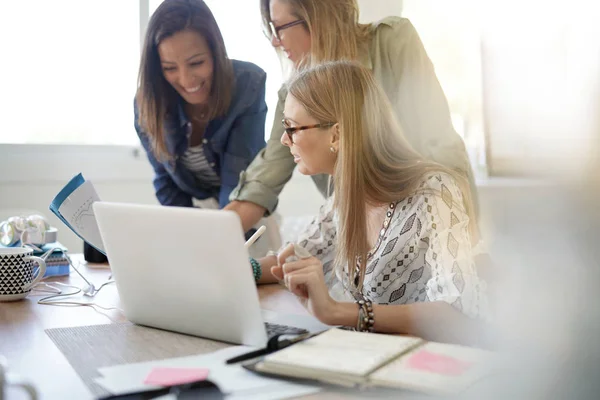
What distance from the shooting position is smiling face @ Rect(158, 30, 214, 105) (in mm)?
1820

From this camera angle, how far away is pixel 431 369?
0.65m

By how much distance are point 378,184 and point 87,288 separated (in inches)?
22.3

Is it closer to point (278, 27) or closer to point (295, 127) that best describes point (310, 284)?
point (295, 127)

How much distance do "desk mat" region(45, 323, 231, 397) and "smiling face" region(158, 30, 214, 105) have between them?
101cm

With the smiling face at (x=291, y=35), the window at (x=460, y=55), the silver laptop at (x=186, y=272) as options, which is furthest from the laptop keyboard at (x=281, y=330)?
the smiling face at (x=291, y=35)

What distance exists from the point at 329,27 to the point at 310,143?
34 centimetres

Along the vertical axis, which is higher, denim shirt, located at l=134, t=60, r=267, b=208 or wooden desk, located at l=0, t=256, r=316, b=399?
denim shirt, located at l=134, t=60, r=267, b=208

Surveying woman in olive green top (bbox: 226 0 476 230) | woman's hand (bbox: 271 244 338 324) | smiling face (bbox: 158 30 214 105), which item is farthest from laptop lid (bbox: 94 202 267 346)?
smiling face (bbox: 158 30 214 105)

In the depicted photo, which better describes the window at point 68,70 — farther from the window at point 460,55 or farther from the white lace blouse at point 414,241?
the window at point 460,55

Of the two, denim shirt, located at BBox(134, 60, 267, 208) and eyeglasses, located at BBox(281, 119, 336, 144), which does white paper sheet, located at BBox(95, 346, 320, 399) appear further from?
denim shirt, located at BBox(134, 60, 267, 208)

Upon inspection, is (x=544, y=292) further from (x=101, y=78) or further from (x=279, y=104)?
(x=101, y=78)

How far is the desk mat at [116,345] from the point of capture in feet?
2.53

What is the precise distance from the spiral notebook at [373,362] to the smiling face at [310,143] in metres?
0.50

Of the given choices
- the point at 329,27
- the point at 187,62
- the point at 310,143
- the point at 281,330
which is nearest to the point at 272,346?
the point at 281,330
